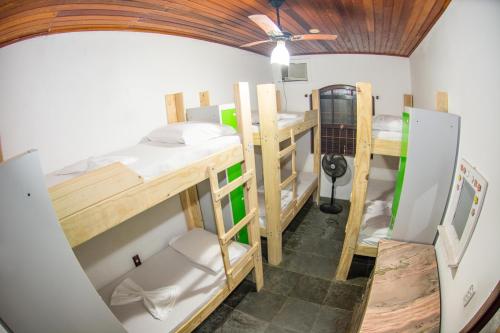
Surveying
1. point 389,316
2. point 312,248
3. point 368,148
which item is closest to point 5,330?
point 389,316

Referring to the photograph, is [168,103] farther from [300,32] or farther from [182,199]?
[300,32]

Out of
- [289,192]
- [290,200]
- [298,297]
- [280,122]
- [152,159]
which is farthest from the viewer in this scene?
[289,192]

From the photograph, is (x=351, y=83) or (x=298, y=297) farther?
(x=351, y=83)

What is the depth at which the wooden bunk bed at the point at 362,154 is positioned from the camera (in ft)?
7.86

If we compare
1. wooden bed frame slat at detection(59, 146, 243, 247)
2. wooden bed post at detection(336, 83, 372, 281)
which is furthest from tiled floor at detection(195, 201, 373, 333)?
wooden bed frame slat at detection(59, 146, 243, 247)

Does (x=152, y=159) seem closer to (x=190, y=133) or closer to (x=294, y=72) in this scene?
(x=190, y=133)

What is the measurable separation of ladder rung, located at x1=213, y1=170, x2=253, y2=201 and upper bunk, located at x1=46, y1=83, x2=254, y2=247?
0.02 m

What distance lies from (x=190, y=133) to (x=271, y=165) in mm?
1204

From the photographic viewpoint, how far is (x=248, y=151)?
8.66ft

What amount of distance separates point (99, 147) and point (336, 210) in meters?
4.26

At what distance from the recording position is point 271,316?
276 cm

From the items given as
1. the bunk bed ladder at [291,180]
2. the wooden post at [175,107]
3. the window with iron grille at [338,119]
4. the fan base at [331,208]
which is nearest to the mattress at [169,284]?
the bunk bed ladder at [291,180]

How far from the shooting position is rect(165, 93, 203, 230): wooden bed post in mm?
3080

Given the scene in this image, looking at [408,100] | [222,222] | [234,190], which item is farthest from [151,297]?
[408,100]
